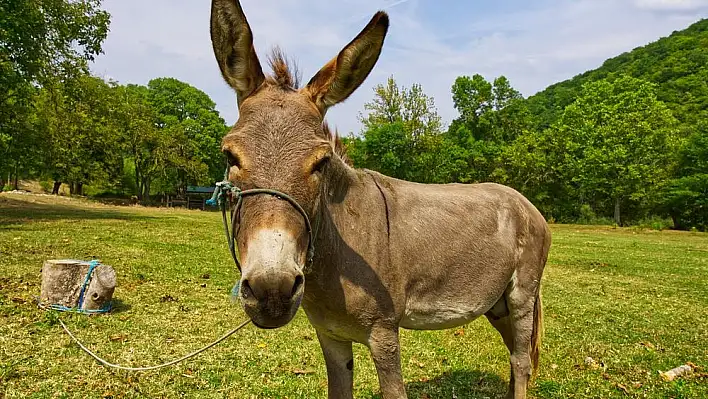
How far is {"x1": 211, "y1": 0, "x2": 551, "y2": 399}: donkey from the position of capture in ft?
7.11

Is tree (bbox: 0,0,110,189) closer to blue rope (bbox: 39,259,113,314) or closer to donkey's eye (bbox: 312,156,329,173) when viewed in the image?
blue rope (bbox: 39,259,113,314)

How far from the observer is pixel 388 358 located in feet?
10.1

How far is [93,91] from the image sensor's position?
25188 mm

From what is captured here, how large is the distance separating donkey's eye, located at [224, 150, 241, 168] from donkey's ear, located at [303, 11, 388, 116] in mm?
627

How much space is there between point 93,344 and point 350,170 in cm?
502

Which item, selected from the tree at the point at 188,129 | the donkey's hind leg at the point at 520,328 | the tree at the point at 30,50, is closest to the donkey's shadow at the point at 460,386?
the donkey's hind leg at the point at 520,328

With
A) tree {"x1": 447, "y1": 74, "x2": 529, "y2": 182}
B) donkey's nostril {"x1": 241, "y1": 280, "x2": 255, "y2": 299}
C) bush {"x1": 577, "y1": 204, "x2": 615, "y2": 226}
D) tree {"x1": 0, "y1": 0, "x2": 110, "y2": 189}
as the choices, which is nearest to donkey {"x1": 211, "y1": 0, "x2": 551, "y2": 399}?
donkey's nostril {"x1": 241, "y1": 280, "x2": 255, "y2": 299}

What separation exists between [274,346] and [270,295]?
5015 mm

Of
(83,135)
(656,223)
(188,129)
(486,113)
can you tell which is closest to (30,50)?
(83,135)

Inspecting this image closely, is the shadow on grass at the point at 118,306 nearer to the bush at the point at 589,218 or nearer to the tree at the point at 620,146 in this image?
the tree at the point at 620,146

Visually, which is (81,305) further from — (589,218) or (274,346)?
(589,218)

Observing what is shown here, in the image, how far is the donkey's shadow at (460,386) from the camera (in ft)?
17.1

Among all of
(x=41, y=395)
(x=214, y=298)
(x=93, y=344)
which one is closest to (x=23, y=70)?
(x=214, y=298)

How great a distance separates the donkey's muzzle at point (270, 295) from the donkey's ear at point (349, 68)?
115cm
